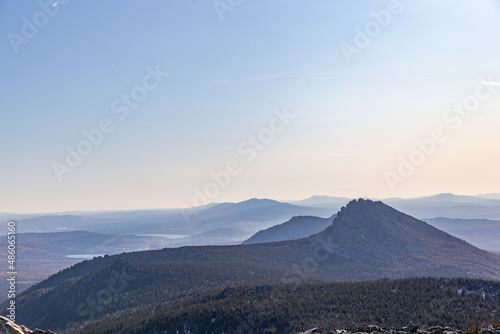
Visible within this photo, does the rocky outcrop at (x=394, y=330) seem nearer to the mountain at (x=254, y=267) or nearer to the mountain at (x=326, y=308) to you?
the mountain at (x=326, y=308)

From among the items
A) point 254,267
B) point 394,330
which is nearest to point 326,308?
point 394,330

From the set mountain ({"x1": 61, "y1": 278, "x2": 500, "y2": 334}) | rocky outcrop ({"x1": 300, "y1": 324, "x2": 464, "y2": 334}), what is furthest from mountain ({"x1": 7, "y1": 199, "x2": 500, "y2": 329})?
rocky outcrop ({"x1": 300, "y1": 324, "x2": 464, "y2": 334})

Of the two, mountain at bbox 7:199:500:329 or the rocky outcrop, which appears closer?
the rocky outcrop

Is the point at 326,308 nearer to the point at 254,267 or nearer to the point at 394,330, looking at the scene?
the point at 394,330

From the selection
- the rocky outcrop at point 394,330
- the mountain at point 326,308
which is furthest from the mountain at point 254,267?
the rocky outcrop at point 394,330

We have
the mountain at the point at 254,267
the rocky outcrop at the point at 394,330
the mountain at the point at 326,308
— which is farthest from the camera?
the mountain at the point at 254,267

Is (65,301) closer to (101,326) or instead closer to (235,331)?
(101,326)

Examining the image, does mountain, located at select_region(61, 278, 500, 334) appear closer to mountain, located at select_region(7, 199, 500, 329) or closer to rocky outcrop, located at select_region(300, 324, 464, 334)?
rocky outcrop, located at select_region(300, 324, 464, 334)

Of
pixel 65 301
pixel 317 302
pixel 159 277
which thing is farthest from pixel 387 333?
pixel 65 301
